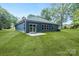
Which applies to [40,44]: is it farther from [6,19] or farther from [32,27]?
[6,19]

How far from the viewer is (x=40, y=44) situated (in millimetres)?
2502

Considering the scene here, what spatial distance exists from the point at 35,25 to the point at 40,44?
0.27 meters

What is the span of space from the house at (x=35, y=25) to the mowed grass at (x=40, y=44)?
68 mm

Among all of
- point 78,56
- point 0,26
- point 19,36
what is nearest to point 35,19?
point 19,36

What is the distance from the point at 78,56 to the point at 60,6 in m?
0.69

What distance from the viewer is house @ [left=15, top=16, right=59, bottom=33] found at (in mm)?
2570

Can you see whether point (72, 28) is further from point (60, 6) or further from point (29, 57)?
point (29, 57)

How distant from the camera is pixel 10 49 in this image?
8.16ft

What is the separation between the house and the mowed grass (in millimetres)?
68

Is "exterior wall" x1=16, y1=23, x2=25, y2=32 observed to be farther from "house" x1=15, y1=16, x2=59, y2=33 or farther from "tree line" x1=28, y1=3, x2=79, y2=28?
"tree line" x1=28, y1=3, x2=79, y2=28

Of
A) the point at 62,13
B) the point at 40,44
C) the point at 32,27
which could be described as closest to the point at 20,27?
the point at 32,27

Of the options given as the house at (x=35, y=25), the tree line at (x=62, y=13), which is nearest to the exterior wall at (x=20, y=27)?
the house at (x=35, y=25)

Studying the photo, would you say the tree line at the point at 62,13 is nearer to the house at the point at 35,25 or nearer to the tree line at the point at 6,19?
the house at the point at 35,25

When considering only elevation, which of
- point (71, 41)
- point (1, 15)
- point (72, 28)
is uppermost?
point (1, 15)
